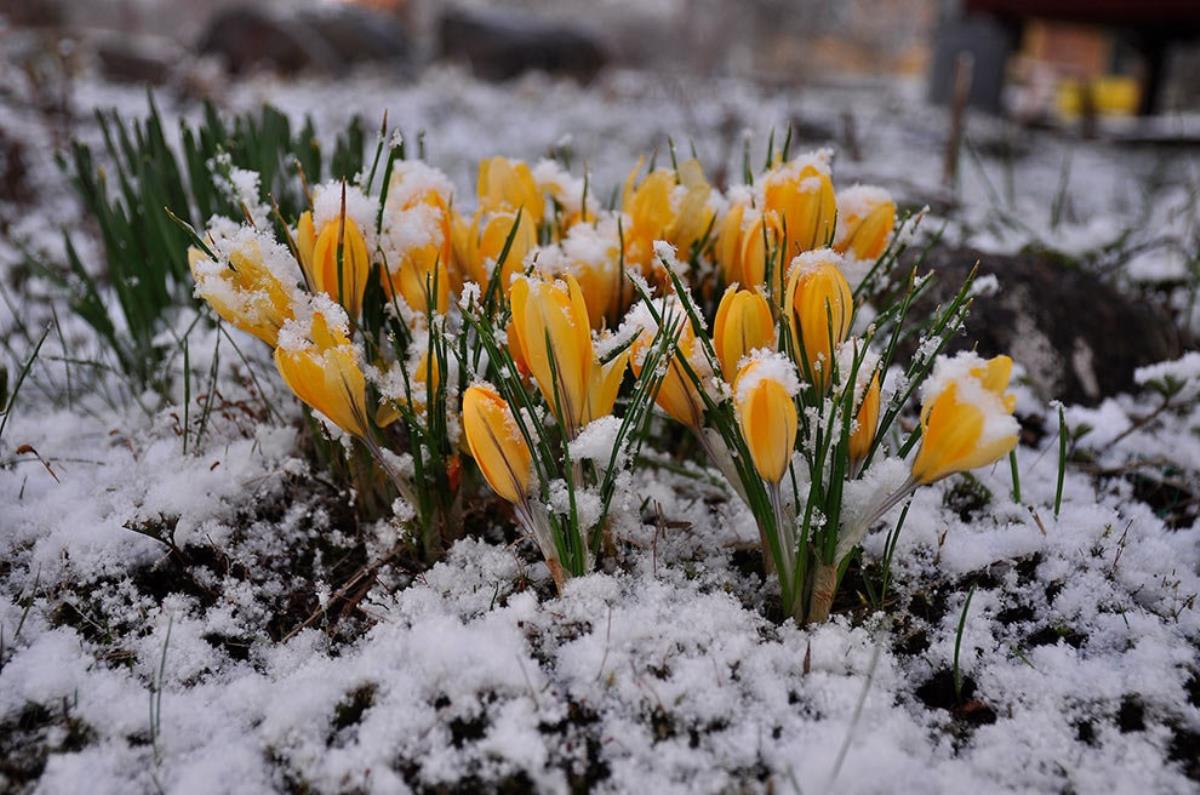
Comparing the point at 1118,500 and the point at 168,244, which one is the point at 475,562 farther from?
the point at 1118,500

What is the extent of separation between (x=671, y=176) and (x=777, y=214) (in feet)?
0.56

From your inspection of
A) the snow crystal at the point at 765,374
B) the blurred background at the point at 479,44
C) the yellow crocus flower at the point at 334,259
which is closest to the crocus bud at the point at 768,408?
the snow crystal at the point at 765,374

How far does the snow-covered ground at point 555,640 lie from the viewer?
84 centimetres

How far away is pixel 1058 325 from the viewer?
1749 mm

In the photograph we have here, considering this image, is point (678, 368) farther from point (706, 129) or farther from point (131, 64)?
point (131, 64)

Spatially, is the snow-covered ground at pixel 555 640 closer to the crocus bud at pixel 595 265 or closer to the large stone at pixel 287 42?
the crocus bud at pixel 595 265

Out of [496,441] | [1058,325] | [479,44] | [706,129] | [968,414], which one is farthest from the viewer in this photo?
[479,44]

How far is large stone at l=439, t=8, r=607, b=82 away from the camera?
879 centimetres

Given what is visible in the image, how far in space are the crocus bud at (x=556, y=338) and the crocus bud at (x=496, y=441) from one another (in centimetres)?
5

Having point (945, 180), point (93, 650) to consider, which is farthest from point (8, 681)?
point (945, 180)

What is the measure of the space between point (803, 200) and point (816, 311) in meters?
0.24

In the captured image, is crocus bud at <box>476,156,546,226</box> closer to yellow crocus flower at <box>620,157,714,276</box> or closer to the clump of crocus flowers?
the clump of crocus flowers

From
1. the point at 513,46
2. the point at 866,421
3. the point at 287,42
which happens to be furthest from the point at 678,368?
the point at 513,46

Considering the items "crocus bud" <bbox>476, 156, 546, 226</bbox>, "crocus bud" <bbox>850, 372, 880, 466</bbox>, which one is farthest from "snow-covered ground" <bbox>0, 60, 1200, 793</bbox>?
"crocus bud" <bbox>476, 156, 546, 226</bbox>
